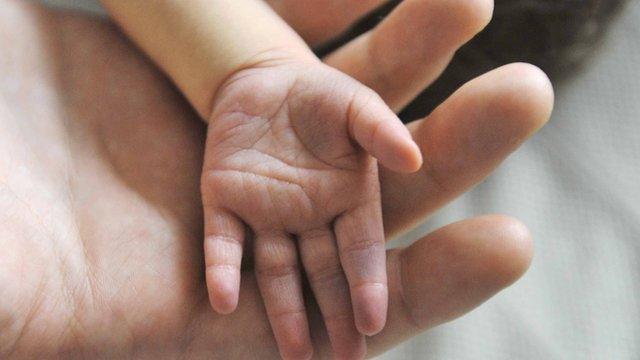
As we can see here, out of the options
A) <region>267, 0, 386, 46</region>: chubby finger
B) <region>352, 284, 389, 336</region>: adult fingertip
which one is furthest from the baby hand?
<region>267, 0, 386, 46</region>: chubby finger

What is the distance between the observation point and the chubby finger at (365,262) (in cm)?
50

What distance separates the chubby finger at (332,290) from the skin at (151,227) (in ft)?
0.04

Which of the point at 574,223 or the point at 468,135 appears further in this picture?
the point at 574,223

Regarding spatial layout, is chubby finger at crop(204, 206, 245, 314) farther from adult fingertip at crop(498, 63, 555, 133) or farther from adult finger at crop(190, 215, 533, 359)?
adult fingertip at crop(498, 63, 555, 133)

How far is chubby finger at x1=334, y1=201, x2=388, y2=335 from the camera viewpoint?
1.63 feet

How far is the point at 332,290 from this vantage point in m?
0.52

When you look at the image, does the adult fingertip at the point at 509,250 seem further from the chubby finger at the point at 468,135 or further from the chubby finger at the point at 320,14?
the chubby finger at the point at 320,14

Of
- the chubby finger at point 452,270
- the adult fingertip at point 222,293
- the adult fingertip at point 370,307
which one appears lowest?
the chubby finger at point 452,270

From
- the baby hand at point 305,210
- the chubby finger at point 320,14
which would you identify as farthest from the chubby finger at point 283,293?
the chubby finger at point 320,14

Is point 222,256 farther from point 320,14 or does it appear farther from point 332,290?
point 320,14

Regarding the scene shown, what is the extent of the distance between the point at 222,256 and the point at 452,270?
0.16 m

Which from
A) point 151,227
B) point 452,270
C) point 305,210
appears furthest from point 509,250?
point 151,227

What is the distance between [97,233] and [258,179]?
131mm

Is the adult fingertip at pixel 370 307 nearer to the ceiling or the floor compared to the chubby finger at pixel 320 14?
nearer to the floor
